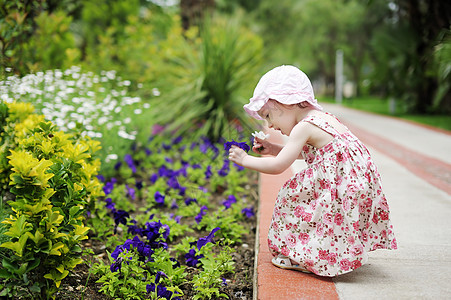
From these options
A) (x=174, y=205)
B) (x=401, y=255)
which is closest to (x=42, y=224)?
(x=174, y=205)

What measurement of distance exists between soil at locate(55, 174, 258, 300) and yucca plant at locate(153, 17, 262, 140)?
9.98 feet

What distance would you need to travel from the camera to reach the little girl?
213 cm

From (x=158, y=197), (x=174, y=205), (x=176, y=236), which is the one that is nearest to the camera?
(x=176, y=236)

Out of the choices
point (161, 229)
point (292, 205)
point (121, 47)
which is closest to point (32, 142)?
point (161, 229)

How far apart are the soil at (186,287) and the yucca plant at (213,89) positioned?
120 inches

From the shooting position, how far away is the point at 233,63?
6.57 metres

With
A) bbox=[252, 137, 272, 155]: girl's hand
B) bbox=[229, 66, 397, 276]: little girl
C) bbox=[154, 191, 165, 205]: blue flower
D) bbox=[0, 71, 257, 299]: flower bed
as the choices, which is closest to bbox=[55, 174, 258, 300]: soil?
bbox=[0, 71, 257, 299]: flower bed

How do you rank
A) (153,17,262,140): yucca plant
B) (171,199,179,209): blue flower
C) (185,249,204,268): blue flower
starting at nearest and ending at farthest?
(185,249,204,268): blue flower < (171,199,179,209): blue flower < (153,17,262,140): yucca plant

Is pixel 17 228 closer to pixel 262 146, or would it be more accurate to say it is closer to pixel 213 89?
pixel 262 146

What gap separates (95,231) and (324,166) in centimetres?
159

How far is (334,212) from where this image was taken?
2.14 m

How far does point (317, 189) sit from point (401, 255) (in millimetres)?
669

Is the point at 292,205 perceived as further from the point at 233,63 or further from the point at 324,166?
the point at 233,63

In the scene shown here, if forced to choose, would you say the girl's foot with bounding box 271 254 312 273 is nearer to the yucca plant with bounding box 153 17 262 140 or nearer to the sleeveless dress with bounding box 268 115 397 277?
the sleeveless dress with bounding box 268 115 397 277
